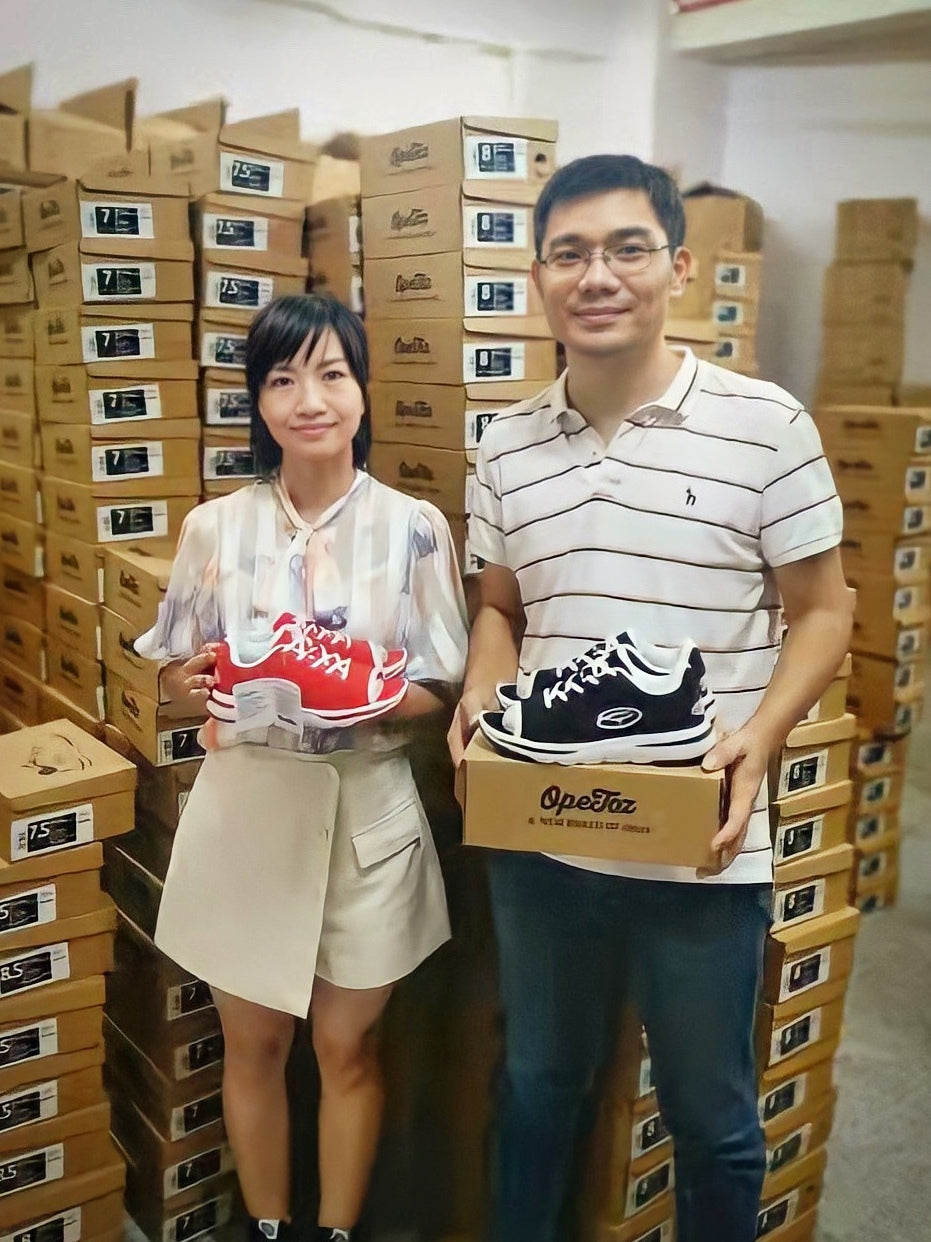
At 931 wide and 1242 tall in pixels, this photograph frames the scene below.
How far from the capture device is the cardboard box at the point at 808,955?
5.47ft

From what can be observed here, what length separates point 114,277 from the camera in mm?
1784

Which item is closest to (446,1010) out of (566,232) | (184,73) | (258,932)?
(258,932)

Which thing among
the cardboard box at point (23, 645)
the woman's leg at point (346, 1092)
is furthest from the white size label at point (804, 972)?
the cardboard box at point (23, 645)

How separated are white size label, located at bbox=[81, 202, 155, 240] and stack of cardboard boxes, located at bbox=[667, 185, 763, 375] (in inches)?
36.9

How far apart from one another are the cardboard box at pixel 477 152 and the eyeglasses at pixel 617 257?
0.43 meters

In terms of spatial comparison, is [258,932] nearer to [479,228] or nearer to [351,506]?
[351,506]

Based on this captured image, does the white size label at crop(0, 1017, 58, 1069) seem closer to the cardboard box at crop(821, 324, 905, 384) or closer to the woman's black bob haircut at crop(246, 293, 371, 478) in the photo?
the woman's black bob haircut at crop(246, 293, 371, 478)

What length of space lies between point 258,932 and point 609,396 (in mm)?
767

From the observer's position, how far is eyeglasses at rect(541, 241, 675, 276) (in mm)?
1232

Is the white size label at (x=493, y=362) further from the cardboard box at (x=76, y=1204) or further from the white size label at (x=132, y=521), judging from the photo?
the cardboard box at (x=76, y=1204)

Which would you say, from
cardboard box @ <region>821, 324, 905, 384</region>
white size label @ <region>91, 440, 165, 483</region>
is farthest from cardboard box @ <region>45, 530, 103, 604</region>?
cardboard box @ <region>821, 324, 905, 384</region>

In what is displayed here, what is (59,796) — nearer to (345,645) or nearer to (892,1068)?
(345,645)

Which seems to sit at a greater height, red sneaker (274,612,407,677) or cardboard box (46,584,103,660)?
red sneaker (274,612,407,677)

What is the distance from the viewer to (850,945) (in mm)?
1746
